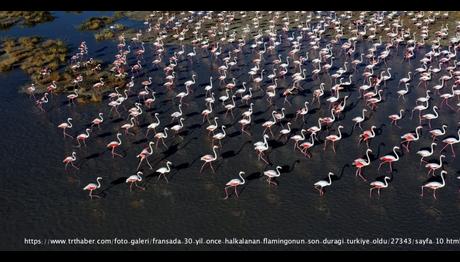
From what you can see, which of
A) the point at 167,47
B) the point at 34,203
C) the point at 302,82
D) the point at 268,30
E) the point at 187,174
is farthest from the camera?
the point at 268,30

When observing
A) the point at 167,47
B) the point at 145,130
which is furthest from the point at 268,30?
the point at 145,130

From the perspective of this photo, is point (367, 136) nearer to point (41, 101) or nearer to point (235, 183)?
point (235, 183)

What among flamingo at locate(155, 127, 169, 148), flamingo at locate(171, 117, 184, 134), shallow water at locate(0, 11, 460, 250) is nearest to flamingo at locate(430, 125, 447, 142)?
shallow water at locate(0, 11, 460, 250)

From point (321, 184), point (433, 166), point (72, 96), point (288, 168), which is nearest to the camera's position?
point (321, 184)

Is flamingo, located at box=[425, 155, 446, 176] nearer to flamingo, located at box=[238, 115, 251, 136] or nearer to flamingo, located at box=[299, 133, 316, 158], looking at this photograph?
flamingo, located at box=[299, 133, 316, 158]

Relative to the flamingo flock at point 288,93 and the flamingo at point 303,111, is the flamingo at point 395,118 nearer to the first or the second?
the flamingo flock at point 288,93

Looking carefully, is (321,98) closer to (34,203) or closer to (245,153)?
(245,153)

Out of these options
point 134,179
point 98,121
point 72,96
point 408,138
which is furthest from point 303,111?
point 72,96
